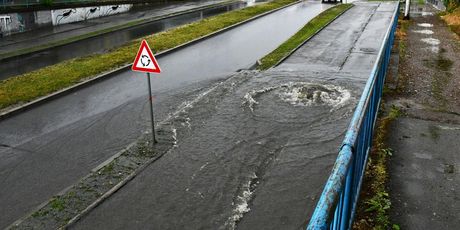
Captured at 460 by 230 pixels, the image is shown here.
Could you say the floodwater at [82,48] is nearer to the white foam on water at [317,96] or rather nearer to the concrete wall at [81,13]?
the concrete wall at [81,13]

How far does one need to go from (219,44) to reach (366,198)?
16008 mm

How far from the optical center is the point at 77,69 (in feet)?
50.8

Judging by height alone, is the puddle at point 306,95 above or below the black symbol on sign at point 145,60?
below

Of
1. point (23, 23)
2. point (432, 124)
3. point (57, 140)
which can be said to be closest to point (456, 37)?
point (432, 124)

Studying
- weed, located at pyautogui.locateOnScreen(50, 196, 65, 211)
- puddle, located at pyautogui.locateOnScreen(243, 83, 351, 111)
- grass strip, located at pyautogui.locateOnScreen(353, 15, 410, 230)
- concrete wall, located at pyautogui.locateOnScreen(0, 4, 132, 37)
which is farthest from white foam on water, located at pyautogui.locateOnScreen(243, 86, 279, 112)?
concrete wall, located at pyautogui.locateOnScreen(0, 4, 132, 37)

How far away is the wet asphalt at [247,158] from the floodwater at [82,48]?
7913mm

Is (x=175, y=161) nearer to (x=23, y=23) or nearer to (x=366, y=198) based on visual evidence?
(x=366, y=198)

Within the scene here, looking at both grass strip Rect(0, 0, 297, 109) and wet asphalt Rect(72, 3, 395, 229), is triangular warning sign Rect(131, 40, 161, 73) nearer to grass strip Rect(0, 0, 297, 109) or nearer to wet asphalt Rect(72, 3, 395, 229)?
wet asphalt Rect(72, 3, 395, 229)

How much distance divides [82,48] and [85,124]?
402 inches

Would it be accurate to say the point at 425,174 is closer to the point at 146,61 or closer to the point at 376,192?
the point at 376,192

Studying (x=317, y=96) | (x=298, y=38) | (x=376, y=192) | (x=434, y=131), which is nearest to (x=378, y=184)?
(x=376, y=192)

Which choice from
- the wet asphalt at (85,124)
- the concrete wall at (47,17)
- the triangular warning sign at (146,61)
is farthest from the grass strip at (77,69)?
the concrete wall at (47,17)

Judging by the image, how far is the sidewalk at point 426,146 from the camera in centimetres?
502

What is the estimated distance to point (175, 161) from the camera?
8477 mm
